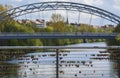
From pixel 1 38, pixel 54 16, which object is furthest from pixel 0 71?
pixel 54 16

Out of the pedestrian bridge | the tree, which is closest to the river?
the pedestrian bridge

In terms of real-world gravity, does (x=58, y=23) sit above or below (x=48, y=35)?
above

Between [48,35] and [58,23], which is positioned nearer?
[48,35]

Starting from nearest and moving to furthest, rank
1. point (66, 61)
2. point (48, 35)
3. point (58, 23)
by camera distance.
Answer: point (66, 61) → point (48, 35) → point (58, 23)

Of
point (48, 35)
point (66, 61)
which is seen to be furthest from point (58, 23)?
point (66, 61)

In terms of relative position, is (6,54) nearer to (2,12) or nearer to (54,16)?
(2,12)

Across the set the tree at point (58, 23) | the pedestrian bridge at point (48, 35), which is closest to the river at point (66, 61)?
the pedestrian bridge at point (48, 35)

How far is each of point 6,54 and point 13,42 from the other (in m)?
53.6

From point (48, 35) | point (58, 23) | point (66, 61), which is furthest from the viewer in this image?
point (58, 23)

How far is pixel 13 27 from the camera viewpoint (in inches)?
2913

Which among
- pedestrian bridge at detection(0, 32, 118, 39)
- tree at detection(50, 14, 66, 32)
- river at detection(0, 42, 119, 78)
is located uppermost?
tree at detection(50, 14, 66, 32)

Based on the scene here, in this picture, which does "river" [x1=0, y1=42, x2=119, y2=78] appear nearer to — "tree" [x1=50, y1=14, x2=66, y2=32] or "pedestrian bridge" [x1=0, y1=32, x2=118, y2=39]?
"pedestrian bridge" [x1=0, y1=32, x2=118, y2=39]

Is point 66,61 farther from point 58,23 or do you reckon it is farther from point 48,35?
point 58,23

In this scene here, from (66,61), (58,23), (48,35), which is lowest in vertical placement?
(66,61)
